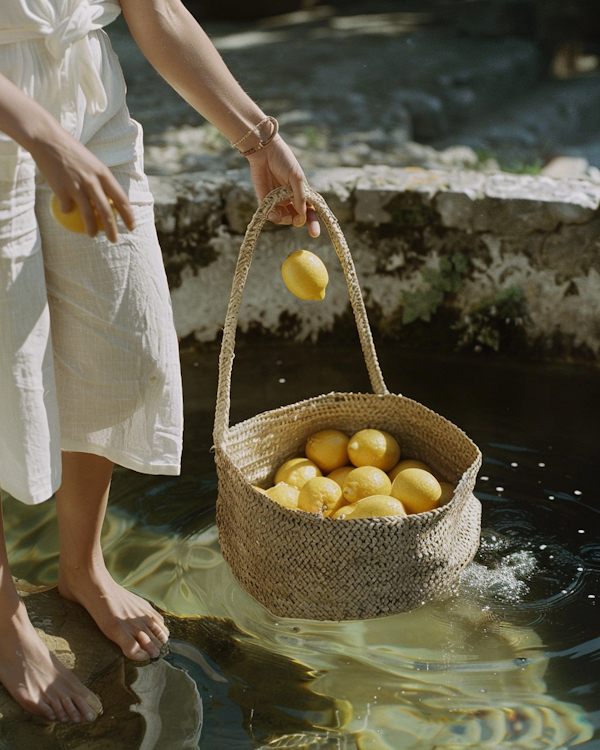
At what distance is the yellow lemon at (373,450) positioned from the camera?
1.99 meters

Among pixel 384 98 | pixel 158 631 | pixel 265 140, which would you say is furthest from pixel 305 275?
pixel 384 98

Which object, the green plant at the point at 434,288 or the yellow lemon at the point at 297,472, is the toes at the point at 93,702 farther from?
the green plant at the point at 434,288

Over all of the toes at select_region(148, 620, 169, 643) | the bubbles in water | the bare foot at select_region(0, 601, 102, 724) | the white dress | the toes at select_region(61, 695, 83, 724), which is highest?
the white dress

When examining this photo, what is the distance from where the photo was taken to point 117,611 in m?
1.79

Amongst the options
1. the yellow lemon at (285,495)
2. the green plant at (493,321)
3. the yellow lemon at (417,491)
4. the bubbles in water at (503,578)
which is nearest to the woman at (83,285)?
the yellow lemon at (285,495)

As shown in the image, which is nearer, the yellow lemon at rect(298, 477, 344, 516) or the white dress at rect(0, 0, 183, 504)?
the white dress at rect(0, 0, 183, 504)

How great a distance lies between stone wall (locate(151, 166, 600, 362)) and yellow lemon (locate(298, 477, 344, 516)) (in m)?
1.32

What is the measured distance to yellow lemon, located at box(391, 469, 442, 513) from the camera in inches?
71.2

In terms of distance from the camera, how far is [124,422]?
161 centimetres

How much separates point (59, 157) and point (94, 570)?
100cm

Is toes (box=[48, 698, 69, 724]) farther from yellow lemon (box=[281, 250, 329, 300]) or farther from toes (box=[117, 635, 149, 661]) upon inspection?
yellow lemon (box=[281, 250, 329, 300])

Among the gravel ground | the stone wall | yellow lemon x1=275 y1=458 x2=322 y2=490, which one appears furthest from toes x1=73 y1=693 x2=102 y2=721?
the gravel ground

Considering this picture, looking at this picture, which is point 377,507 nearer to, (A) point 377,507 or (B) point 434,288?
(A) point 377,507

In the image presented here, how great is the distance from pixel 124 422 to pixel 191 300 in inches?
60.1
